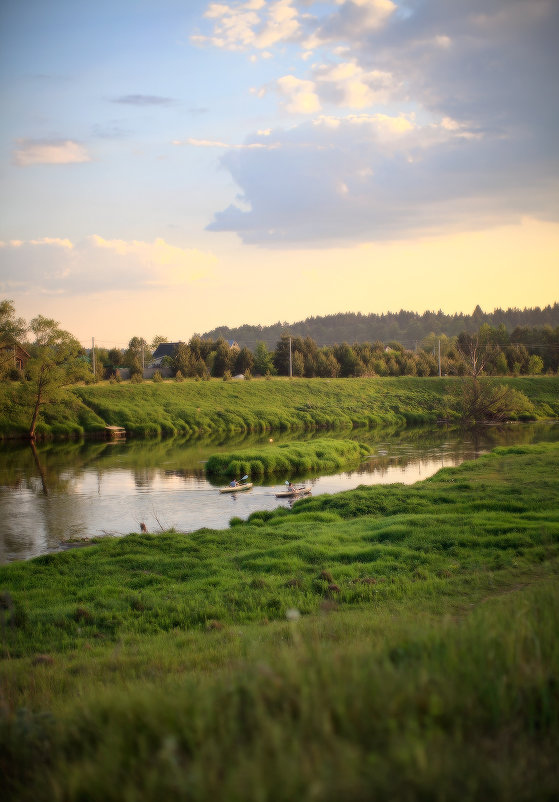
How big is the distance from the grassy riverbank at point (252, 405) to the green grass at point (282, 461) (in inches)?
812

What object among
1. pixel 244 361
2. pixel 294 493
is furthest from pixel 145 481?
pixel 244 361

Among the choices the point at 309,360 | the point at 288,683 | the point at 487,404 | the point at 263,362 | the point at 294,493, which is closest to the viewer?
the point at 288,683

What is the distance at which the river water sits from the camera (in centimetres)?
2070

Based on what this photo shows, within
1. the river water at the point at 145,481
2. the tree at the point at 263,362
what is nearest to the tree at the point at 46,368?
the river water at the point at 145,481

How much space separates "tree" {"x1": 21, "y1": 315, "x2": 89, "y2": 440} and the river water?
5894 mm

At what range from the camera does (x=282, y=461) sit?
113 ft

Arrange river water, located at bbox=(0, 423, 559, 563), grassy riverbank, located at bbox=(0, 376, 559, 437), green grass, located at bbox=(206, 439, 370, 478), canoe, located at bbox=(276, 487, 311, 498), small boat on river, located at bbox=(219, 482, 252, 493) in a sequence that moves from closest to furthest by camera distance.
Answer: river water, located at bbox=(0, 423, 559, 563) < canoe, located at bbox=(276, 487, 311, 498) < small boat on river, located at bbox=(219, 482, 252, 493) < green grass, located at bbox=(206, 439, 370, 478) < grassy riverbank, located at bbox=(0, 376, 559, 437)

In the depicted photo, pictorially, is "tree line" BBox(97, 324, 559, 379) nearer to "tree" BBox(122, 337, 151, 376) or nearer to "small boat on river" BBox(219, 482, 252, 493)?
"tree" BBox(122, 337, 151, 376)

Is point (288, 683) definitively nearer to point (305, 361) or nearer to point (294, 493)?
point (294, 493)

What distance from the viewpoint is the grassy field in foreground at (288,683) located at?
8.75 ft

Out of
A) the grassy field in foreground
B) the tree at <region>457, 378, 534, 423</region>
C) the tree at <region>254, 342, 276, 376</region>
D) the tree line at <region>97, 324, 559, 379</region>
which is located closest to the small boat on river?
the grassy field in foreground

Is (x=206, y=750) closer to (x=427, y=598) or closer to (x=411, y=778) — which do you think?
(x=411, y=778)

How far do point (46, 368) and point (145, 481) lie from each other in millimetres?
26397

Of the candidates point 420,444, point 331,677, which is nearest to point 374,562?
point 331,677
